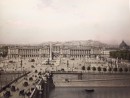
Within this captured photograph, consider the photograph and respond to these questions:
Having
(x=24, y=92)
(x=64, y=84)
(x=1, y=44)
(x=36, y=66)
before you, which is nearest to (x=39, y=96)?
(x=24, y=92)

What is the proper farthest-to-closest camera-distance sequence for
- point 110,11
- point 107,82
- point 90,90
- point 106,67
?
point 106,67
point 107,82
point 90,90
point 110,11

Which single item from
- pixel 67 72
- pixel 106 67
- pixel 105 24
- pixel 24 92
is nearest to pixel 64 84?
pixel 67 72

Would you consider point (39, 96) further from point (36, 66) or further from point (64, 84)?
point (64, 84)

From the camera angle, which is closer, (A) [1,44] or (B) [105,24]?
(A) [1,44]

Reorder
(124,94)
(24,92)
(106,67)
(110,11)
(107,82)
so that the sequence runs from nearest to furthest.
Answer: (110,11) < (24,92) < (124,94) < (107,82) < (106,67)

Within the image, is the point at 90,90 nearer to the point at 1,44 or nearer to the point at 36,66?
the point at 36,66

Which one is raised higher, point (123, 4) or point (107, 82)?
point (123, 4)

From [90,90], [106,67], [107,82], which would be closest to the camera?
[90,90]

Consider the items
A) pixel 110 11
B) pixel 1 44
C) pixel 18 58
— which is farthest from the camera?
pixel 18 58

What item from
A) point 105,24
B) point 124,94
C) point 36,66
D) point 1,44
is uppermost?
point 105,24
